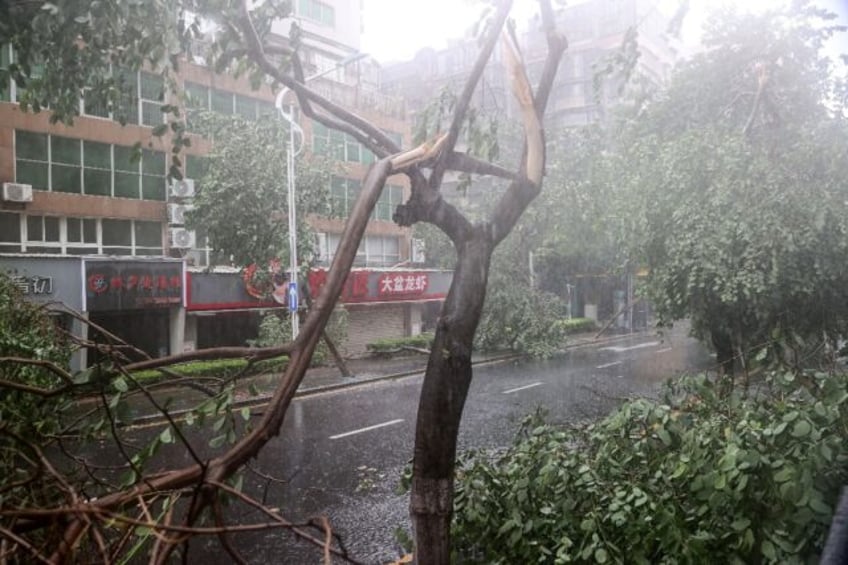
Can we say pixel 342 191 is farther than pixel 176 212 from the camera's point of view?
Yes

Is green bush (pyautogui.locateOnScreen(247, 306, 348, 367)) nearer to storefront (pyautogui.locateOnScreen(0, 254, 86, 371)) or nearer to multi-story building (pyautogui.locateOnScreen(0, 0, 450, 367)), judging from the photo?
multi-story building (pyautogui.locateOnScreen(0, 0, 450, 367))

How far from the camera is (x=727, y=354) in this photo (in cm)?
1364

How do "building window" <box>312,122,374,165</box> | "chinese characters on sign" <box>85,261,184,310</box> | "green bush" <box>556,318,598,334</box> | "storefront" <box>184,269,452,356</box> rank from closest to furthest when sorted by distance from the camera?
"chinese characters on sign" <box>85,261,184,310</box> < "building window" <box>312,122,374,165</box> < "storefront" <box>184,269,452,356</box> < "green bush" <box>556,318,598,334</box>

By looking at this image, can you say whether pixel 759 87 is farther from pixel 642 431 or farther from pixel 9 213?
pixel 9 213

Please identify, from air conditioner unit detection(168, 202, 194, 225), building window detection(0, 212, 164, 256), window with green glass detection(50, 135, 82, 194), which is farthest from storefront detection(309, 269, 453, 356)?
window with green glass detection(50, 135, 82, 194)

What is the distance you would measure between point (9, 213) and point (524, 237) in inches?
542

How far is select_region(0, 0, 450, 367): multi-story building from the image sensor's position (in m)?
15.2

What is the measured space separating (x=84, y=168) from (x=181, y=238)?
280 cm

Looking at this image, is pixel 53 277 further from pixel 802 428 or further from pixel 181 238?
Result: pixel 802 428

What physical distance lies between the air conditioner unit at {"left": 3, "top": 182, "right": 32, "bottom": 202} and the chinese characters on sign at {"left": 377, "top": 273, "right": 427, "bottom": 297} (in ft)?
33.9

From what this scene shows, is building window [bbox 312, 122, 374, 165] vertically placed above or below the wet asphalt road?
above

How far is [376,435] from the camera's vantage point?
10.3m

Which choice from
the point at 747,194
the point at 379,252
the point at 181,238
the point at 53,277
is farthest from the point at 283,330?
the point at 747,194

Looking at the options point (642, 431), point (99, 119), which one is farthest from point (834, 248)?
point (99, 119)
